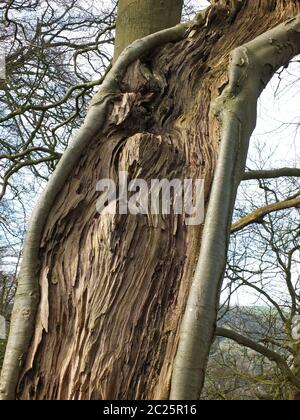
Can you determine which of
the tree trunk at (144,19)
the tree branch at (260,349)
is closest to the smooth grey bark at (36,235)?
the tree trunk at (144,19)

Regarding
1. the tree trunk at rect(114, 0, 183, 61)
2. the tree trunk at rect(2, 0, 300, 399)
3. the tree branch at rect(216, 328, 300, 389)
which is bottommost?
the tree trunk at rect(2, 0, 300, 399)

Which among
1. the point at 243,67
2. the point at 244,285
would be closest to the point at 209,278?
the point at 243,67

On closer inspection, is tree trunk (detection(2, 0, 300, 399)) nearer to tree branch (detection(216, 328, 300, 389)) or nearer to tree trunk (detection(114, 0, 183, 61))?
tree trunk (detection(114, 0, 183, 61))

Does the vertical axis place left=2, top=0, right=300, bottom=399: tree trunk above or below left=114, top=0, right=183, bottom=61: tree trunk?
below

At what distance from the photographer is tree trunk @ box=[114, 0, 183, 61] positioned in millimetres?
2496

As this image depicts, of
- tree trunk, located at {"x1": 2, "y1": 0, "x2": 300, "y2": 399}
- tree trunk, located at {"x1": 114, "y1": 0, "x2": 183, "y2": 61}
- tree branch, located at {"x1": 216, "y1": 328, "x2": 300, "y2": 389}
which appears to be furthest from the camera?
tree branch, located at {"x1": 216, "y1": 328, "x2": 300, "y2": 389}

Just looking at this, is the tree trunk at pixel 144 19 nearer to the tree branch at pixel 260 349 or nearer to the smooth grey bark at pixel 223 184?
the smooth grey bark at pixel 223 184

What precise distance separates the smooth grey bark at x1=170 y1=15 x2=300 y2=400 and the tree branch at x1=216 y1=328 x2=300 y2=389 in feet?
9.24

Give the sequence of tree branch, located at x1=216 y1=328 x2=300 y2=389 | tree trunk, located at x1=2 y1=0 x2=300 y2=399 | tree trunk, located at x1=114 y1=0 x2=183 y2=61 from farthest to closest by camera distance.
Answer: tree branch, located at x1=216 y1=328 x2=300 y2=389 → tree trunk, located at x1=114 y1=0 x2=183 y2=61 → tree trunk, located at x1=2 y1=0 x2=300 y2=399

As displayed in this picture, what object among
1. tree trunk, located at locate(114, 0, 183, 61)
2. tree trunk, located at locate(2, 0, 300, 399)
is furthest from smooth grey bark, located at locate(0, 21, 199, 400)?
tree trunk, located at locate(114, 0, 183, 61)

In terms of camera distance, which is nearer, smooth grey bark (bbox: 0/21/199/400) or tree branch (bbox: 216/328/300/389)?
smooth grey bark (bbox: 0/21/199/400)

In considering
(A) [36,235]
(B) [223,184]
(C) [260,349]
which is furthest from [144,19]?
(C) [260,349]

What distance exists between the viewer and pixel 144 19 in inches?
99.3

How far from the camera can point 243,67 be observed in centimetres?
199
